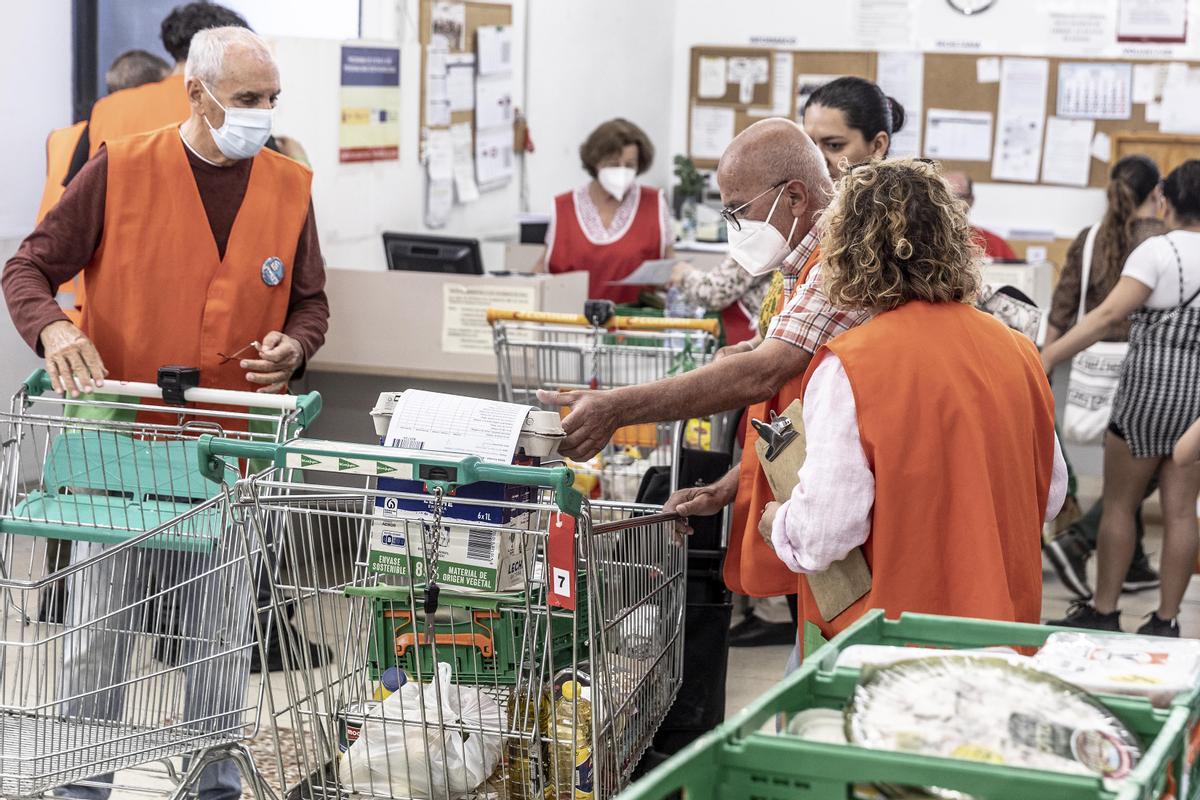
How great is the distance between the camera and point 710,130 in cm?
948

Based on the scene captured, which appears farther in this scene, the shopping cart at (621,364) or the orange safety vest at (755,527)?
the shopping cart at (621,364)

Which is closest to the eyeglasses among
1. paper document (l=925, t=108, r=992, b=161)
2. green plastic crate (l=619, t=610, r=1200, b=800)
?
green plastic crate (l=619, t=610, r=1200, b=800)

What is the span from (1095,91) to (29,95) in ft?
20.4

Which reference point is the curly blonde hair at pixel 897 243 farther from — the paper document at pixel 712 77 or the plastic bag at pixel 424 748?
the paper document at pixel 712 77

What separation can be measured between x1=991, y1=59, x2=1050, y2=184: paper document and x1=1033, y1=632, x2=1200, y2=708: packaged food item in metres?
7.81

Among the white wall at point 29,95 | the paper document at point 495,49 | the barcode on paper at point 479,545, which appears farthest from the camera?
the paper document at point 495,49

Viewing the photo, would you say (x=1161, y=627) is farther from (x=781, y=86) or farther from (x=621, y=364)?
(x=781, y=86)

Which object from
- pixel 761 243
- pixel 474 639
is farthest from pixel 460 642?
pixel 761 243

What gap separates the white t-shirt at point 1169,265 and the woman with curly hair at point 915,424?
2.48m

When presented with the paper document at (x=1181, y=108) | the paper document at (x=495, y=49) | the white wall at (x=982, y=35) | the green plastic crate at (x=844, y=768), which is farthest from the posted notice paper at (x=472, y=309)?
the paper document at (x=1181, y=108)

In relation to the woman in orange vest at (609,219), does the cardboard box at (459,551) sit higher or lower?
lower

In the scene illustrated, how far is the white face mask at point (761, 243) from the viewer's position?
2467mm

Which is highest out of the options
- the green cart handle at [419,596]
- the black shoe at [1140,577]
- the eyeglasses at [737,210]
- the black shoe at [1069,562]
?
the eyeglasses at [737,210]

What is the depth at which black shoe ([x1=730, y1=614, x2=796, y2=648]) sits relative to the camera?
446 centimetres
